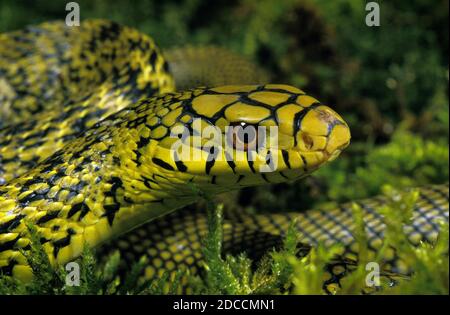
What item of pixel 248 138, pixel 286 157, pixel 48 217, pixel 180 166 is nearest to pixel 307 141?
pixel 286 157

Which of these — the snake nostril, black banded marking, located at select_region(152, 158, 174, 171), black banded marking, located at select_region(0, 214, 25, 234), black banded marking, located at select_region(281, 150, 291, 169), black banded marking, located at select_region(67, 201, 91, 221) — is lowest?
black banded marking, located at select_region(0, 214, 25, 234)

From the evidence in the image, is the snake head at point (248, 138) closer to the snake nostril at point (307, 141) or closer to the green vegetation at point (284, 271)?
the snake nostril at point (307, 141)

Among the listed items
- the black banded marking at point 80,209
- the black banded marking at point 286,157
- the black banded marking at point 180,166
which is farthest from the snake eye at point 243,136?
the black banded marking at point 80,209

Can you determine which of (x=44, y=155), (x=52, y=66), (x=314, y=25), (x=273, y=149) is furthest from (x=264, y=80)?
(x=273, y=149)

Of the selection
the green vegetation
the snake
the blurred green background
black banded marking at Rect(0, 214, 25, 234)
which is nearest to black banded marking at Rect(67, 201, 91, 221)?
the snake

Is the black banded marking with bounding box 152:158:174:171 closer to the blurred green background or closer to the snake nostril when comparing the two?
the snake nostril

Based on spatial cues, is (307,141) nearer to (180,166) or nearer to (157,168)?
(180,166)
